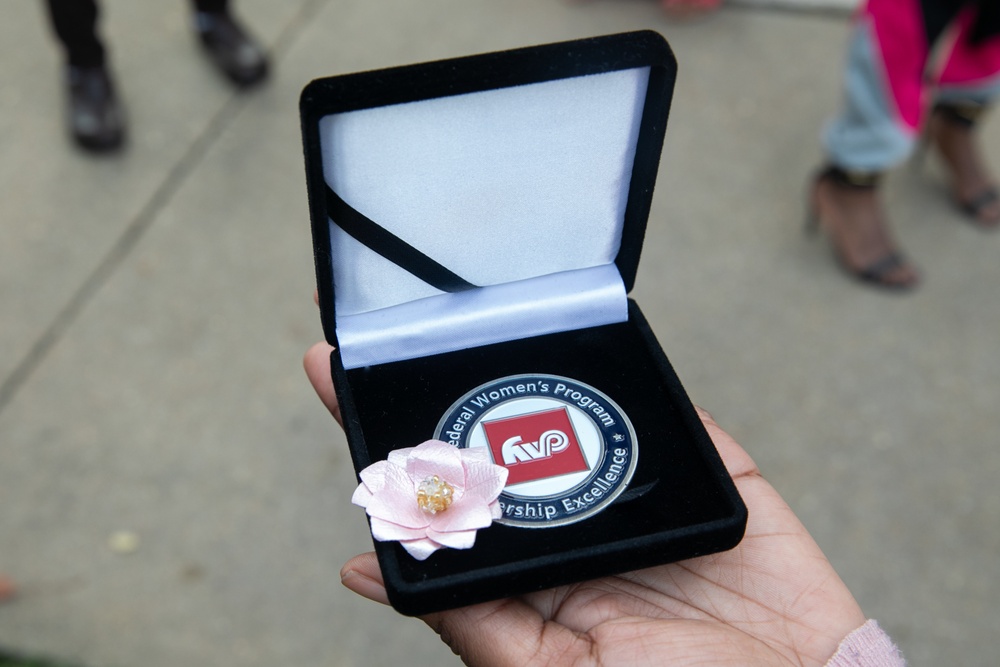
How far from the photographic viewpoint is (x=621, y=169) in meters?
1.44

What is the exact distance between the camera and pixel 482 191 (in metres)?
1.40

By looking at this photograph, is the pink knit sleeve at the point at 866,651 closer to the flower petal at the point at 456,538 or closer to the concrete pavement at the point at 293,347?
the flower petal at the point at 456,538

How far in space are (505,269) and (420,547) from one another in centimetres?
50

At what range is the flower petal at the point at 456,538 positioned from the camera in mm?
1227

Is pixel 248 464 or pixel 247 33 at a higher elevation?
pixel 247 33

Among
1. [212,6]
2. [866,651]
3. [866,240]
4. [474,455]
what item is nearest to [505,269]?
[474,455]

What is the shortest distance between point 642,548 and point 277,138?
7.42 feet

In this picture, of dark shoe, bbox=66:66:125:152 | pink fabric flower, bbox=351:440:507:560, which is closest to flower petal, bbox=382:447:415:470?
pink fabric flower, bbox=351:440:507:560

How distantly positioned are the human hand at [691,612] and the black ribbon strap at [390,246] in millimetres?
430

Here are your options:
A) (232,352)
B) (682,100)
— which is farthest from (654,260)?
(232,352)

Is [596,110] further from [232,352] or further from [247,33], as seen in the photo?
[247,33]

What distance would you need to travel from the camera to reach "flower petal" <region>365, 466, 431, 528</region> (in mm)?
1247

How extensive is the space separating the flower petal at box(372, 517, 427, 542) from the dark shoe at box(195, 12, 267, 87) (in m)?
2.33

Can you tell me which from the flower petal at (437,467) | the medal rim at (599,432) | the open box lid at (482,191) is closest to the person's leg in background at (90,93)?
the open box lid at (482,191)
